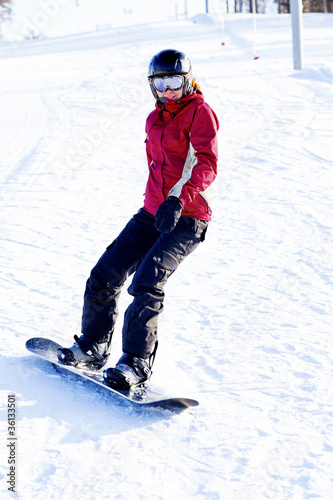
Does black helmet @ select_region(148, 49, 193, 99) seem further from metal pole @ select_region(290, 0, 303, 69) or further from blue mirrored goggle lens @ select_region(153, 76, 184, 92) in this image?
metal pole @ select_region(290, 0, 303, 69)

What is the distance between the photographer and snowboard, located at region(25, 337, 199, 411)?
A: 266 cm

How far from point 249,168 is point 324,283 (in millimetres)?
3192

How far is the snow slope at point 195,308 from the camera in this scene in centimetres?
233

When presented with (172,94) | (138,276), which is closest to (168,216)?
(138,276)

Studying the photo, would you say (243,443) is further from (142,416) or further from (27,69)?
(27,69)

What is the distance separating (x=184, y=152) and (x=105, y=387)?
126cm

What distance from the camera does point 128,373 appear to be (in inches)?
108

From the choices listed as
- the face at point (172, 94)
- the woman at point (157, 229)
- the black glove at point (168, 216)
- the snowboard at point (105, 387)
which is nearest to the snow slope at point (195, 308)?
the snowboard at point (105, 387)

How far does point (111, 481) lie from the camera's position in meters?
2.24

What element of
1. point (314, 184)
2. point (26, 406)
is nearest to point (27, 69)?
point (314, 184)

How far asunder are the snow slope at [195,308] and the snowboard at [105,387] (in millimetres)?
64

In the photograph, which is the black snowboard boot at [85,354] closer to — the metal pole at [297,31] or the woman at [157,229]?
the woman at [157,229]

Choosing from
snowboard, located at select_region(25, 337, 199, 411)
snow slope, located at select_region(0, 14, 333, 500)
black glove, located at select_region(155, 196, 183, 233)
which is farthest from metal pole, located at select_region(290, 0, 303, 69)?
snowboard, located at select_region(25, 337, 199, 411)

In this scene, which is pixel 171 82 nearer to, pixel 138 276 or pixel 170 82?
pixel 170 82
